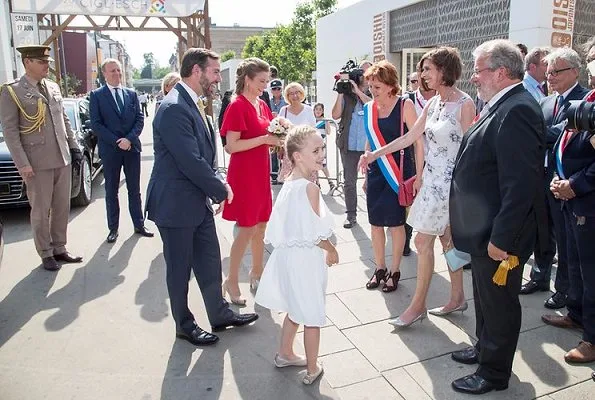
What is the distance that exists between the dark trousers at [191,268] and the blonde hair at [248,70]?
1092 millimetres

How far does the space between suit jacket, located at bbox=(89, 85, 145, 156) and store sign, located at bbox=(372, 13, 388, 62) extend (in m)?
12.4

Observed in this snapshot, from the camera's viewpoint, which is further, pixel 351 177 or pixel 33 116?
pixel 351 177

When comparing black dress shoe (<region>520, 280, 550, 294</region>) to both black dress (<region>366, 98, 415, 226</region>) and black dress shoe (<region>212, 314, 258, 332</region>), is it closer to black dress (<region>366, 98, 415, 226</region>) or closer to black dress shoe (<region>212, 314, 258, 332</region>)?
black dress (<region>366, 98, 415, 226</region>)

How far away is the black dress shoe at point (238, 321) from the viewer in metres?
3.72

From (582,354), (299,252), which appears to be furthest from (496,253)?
(582,354)

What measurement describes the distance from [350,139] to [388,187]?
231 centimetres

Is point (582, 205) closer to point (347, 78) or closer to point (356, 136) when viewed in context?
point (347, 78)

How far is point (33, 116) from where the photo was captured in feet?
16.1

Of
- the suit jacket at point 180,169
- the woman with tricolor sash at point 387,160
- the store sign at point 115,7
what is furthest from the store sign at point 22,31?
the woman with tricolor sash at point 387,160

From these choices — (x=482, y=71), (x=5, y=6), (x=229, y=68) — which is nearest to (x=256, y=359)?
(x=482, y=71)

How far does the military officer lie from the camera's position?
4797 mm

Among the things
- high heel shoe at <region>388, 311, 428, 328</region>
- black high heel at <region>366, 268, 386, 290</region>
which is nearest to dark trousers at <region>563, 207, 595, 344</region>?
high heel shoe at <region>388, 311, 428, 328</region>

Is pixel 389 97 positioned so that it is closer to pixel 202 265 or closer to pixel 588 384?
pixel 202 265

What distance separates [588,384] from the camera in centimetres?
294
